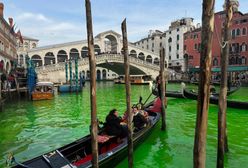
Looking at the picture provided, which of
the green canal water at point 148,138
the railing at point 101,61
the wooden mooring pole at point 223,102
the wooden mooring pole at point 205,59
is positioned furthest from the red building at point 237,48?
the wooden mooring pole at point 205,59

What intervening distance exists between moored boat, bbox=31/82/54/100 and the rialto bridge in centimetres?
897

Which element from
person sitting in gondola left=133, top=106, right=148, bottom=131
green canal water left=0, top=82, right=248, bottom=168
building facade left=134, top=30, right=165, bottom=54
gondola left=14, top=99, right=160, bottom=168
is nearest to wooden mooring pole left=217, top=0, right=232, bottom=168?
green canal water left=0, top=82, right=248, bottom=168

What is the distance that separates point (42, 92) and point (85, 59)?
13156 millimetres

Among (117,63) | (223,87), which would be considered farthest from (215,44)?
(223,87)

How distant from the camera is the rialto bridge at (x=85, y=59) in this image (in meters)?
27.2

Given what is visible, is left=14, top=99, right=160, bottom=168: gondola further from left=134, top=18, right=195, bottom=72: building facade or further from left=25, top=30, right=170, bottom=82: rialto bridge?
left=134, top=18, right=195, bottom=72: building facade

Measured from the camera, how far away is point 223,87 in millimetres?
4836

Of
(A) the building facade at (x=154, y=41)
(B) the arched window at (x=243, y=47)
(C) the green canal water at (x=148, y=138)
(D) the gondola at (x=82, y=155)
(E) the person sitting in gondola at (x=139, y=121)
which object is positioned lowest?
(C) the green canal water at (x=148, y=138)

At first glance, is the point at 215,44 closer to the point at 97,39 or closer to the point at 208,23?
the point at 97,39

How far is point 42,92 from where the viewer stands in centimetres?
1650

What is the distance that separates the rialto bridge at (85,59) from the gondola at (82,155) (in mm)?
22043

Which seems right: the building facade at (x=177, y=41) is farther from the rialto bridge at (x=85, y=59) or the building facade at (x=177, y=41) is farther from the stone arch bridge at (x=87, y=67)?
the stone arch bridge at (x=87, y=67)

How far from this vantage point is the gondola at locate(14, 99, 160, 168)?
4145mm

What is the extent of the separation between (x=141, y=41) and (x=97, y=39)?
16190mm
